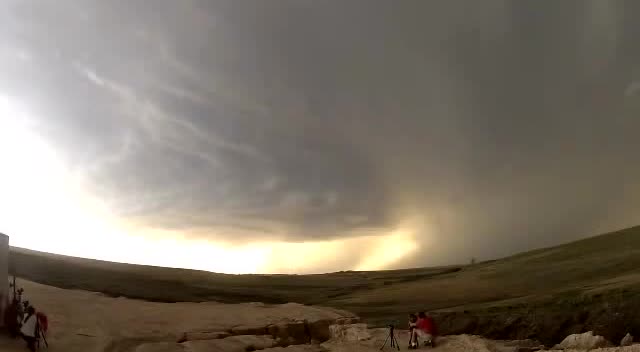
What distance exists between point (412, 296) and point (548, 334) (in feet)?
75.4

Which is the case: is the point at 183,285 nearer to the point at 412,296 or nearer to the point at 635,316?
the point at 412,296

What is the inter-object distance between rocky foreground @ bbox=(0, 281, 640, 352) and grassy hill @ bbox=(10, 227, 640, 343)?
1.71 meters

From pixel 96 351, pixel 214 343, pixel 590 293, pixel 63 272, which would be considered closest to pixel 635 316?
pixel 590 293

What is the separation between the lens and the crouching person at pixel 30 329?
15.4 meters

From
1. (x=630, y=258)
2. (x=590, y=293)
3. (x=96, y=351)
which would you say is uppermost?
(x=630, y=258)

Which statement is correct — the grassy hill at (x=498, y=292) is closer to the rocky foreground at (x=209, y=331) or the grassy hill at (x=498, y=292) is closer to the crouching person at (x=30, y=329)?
the rocky foreground at (x=209, y=331)

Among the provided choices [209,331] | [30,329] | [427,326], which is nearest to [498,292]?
[427,326]

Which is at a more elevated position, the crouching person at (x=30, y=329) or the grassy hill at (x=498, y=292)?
the grassy hill at (x=498, y=292)

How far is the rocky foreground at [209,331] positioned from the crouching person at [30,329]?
312 mm

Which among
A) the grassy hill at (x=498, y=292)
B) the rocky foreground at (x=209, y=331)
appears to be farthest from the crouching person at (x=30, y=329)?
the grassy hill at (x=498, y=292)

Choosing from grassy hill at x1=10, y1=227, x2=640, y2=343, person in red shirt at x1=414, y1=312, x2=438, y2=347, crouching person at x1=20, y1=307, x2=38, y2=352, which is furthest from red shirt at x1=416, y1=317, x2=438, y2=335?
crouching person at x1=20, y1=307, x2=38, y2=352

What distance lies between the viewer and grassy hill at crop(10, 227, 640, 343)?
21031 millimetres

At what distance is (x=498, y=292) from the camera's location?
39.3 metres

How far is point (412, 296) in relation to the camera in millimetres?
43469
